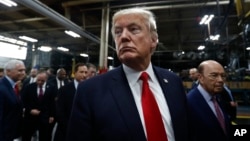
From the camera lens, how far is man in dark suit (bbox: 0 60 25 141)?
8.81ft

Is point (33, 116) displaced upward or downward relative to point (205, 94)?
downward

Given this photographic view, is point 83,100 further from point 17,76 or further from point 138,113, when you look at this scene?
point 17,76

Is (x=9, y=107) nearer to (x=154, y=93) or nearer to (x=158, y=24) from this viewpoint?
(x=154, y=93)

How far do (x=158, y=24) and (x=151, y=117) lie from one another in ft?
29.0

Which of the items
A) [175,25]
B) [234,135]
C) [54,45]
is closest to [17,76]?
[234,135]

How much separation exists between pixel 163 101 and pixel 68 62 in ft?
43.6

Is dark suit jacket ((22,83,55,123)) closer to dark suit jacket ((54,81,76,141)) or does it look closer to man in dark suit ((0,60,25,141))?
man in dark suit ((0,60,25,141))

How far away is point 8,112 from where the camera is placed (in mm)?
2793

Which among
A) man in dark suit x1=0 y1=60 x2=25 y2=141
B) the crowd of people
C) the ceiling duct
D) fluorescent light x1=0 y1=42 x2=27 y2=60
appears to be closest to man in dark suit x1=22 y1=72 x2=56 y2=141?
man in dark suit x1=0 y1=60 x2=25 y2=141

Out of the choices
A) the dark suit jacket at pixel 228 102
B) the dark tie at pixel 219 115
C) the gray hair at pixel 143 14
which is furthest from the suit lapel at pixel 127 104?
the dark suit jacket at pixel 228 102

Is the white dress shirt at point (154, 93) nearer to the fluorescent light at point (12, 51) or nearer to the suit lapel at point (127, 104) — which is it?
the suit lapel at point (127, 104)

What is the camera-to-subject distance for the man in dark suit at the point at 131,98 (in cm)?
97

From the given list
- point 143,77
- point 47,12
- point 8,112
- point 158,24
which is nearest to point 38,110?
point 8,112

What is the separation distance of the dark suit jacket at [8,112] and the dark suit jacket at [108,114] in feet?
6.83
